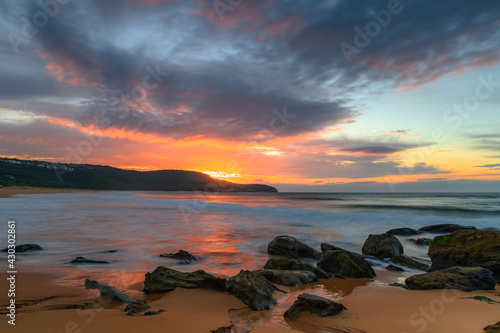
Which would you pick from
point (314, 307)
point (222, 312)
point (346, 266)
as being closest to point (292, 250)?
point (346, 266)

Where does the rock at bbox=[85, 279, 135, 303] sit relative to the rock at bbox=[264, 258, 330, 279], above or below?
above

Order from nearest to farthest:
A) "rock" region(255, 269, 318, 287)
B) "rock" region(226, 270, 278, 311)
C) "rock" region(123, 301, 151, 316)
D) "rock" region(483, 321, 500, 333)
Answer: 1. "rock" region(483, 321, 500, 333)
2. "rock" region(123, 301, 151, 316)
3. "rock" region(226, 270, 278, 311)
4. "rock" region(255, 269, 318, 287)

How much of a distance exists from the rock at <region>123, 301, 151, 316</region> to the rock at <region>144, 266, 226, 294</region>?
117cm

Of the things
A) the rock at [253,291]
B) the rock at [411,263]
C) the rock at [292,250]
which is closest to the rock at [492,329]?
the rock at [253,291]

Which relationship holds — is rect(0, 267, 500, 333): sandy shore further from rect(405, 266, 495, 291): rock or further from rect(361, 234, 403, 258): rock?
rect(361, 234, 403, 258): rock

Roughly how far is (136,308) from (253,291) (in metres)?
2.13

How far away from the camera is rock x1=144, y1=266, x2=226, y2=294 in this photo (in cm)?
612

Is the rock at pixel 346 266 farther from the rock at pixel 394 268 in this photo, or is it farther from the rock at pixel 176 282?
the rock at pixel 176 282

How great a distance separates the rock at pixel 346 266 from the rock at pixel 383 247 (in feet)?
10.2

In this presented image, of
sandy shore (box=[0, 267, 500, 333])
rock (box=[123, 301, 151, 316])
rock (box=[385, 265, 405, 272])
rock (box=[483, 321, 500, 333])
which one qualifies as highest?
rock (box=[483, 321, 500, 333])

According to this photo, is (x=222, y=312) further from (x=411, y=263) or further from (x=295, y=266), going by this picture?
(x=411, y=263)

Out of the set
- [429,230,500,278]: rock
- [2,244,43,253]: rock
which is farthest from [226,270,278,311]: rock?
[2,244,43,253]: rock

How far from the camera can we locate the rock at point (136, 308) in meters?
4.64

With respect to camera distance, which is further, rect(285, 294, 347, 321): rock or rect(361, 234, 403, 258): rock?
rect(361, 234, 403, 258): rock
